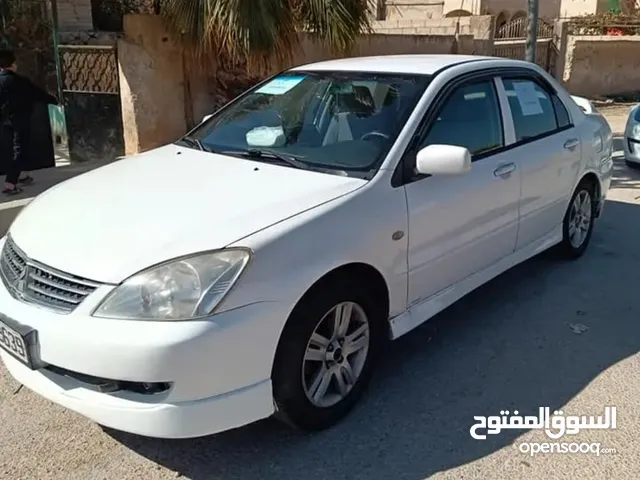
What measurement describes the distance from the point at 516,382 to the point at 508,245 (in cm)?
107

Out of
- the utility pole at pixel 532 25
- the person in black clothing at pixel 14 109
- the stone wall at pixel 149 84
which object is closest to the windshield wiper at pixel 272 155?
the person in black clothing at pixel 14 109

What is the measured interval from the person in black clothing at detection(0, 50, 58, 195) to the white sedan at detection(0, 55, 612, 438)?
139 inches

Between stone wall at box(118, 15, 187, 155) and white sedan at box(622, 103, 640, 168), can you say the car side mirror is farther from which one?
white sedan at box(622, 103, 640, 168)

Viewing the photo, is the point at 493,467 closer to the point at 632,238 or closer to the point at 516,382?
the point at 516,382

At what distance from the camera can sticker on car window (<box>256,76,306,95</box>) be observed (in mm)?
4242

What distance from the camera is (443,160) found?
333cm

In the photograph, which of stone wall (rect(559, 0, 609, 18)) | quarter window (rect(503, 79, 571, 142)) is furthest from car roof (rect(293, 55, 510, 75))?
stone wall (rect(559, 0, 609, 18))

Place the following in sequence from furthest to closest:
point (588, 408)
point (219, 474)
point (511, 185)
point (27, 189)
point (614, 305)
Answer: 1. point (27, 189)
2. point (614, 305)
3. point (511, 185)
4. point (588, 408)
5. point (219, 474)

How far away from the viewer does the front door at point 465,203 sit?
11.5 feet

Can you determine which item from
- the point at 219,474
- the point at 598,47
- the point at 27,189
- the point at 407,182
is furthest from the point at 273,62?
the point at 598,47

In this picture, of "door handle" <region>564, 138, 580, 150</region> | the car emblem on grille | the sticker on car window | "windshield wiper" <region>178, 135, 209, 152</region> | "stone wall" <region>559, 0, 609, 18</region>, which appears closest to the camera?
the car emblem on grille

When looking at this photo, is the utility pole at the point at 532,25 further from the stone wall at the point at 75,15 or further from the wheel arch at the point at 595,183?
the stone wall at the point at 75,15

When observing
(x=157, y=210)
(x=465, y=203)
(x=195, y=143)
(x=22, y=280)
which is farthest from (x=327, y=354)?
(x=195, y=143)

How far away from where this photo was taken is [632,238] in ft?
19.9
